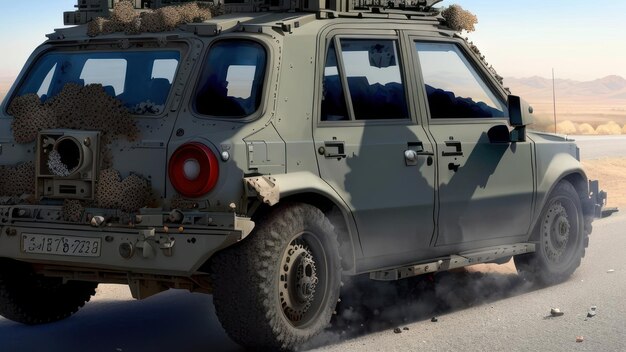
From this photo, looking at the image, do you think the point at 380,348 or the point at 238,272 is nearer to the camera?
the point at 238,272

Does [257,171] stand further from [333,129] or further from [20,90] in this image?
[20,90]

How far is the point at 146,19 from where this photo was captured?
→ 7.48 metres

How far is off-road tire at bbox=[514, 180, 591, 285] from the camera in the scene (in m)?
9.52

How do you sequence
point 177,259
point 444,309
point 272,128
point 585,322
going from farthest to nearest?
1. point 444,309
2. point 585,322
3. point 272,128
4. point 177,259

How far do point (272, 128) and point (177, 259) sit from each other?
0.97 metres

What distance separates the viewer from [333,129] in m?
7.35

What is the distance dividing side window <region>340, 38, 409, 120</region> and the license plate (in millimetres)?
1888

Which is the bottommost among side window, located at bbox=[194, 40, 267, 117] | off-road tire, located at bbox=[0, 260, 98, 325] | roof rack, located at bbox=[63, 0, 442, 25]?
off-road tire, located at bbox=[0, 260, 98, 325]

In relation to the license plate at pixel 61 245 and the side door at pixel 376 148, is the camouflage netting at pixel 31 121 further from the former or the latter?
the side door at pixel 376 148

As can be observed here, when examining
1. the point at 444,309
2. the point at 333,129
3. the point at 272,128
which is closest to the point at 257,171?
the point at 272,128

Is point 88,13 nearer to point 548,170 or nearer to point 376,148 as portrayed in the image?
point 376,148

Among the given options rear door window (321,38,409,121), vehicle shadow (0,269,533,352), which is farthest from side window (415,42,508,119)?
vehicle shadow (0,269,533,352)

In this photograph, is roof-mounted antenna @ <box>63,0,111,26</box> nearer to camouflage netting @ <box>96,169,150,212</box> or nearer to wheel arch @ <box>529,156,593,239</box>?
camouflage netting @ <box>96,169,150,212</box>

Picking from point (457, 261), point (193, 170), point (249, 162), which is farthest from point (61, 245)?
point (457, 261)
